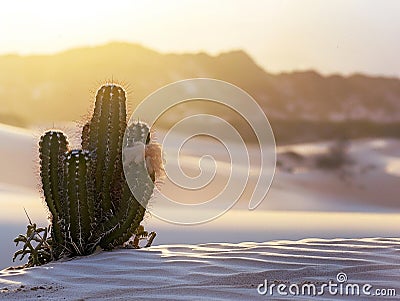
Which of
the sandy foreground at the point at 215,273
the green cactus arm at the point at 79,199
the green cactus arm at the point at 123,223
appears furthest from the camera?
the green cactus arm at the point at 123,223

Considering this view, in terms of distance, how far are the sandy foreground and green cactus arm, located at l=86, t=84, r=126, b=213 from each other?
424mm

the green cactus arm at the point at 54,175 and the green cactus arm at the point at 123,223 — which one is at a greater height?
the green cactus arm at the point at 54,175

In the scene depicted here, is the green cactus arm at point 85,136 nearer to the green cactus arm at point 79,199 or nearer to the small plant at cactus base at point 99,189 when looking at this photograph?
the small plant at cactus base at point 99,189

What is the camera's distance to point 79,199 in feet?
16.8

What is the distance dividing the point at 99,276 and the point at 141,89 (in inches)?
968

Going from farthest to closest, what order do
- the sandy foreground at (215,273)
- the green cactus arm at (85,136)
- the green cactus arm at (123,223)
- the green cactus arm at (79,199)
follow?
the green cactus arm at (85,136) < the green cactus arm at (123,223) < the green cactus arm at (79,199) < the sandy foreground at (215,273)

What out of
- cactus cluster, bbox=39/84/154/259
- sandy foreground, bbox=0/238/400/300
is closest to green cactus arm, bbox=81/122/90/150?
cactus cluster, bbox=39/84/154/259

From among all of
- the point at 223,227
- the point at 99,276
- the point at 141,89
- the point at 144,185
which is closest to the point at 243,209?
the point at 223,227

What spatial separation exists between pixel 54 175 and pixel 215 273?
62.3 inches

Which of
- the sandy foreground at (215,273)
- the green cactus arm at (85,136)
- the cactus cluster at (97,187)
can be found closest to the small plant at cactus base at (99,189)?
the cactus cluster at (97,187)

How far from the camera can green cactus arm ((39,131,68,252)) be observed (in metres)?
5.25

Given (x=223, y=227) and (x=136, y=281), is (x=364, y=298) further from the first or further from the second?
(x=223, y=227)

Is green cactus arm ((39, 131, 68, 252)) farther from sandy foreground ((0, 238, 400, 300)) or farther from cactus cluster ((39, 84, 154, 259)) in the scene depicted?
sandy foreground ((0, 238, 400, 300))

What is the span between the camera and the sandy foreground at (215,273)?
3733 mm
